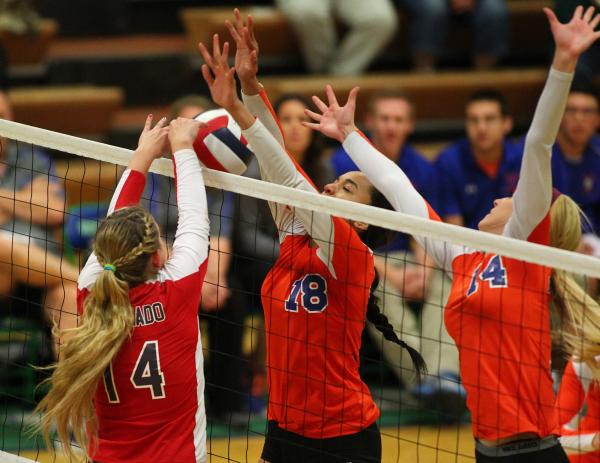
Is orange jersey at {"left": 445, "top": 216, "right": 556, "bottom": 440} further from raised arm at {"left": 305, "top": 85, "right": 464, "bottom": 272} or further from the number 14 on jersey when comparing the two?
raised arm at {"left": 305, "top": 85, "right": 464, "bottom": 272}

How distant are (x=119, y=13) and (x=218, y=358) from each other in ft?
11.1

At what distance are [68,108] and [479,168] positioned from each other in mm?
2772

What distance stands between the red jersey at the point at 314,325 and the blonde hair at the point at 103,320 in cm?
54

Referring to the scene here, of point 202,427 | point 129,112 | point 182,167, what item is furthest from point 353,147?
point 129,112

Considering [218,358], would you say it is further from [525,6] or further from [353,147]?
[525,6]

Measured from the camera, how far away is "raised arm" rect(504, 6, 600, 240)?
11.4 ft

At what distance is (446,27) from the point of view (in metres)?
8.07

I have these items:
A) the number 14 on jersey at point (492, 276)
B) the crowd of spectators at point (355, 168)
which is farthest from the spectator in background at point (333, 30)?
the number 14 on jersey at point (492, 276)

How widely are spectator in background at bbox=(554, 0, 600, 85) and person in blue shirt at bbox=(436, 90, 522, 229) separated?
816mm

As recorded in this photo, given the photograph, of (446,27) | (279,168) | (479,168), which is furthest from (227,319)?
(446,27)

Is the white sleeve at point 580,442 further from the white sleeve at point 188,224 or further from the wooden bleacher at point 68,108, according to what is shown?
the wooden bleacher at point 68,108

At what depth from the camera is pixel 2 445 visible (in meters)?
5.43

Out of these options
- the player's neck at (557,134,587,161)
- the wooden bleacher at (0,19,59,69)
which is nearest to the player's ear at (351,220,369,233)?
the player's neck at (557,134,587,161)

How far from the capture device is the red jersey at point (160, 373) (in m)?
3.54
